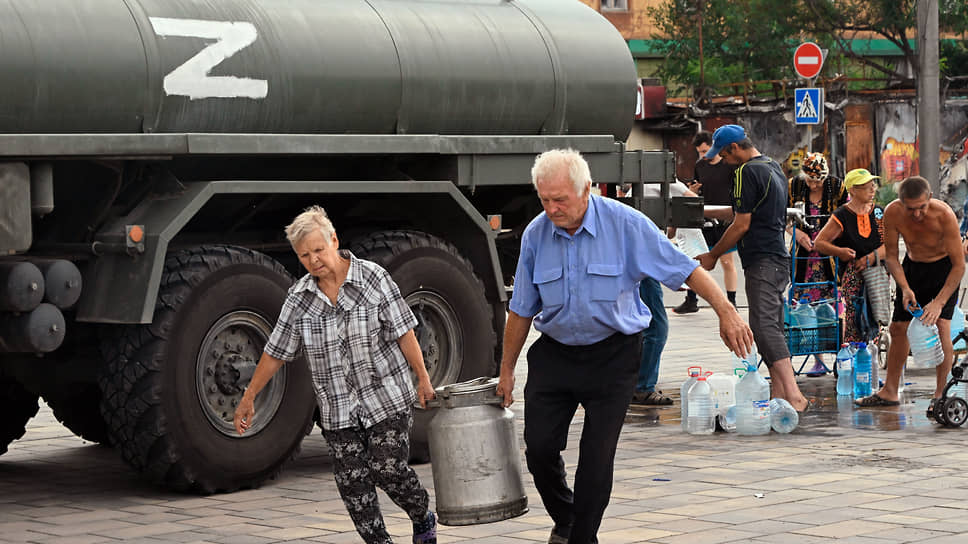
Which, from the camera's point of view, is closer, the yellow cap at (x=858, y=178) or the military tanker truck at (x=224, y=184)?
the military tanker truck at (x=224, y=184)

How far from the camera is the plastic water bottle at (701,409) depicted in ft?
33.3

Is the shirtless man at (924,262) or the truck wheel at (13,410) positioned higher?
the shirtless man at (924,262)

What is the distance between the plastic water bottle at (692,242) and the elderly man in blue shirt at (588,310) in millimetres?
9917

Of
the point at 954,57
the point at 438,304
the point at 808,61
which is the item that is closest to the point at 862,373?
the point at 438,304

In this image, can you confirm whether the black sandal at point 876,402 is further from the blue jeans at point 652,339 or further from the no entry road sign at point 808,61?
the no entry road sign at point 808,61

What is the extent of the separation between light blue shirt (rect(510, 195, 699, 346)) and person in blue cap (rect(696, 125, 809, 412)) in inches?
169

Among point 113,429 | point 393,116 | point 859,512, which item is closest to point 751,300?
point 393,116

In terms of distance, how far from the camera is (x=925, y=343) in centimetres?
1085

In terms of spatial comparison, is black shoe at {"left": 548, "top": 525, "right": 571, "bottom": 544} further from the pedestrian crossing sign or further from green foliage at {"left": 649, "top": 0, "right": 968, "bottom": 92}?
green foliage at {"left": 649, "top": 0, "right": 968, "bottom": 92}

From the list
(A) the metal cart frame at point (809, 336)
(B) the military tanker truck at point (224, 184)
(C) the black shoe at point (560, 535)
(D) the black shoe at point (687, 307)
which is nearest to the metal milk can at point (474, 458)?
(C) the black shoe at point (560, 535)

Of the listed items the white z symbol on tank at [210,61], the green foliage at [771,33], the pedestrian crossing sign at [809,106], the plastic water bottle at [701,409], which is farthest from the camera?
the green foliage at [771,33]

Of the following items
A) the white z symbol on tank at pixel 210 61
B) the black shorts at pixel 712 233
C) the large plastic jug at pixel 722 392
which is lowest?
the large plastic jug at pixel 722 392

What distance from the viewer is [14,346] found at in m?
7.86

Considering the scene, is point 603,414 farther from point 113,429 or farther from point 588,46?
point 588,46
